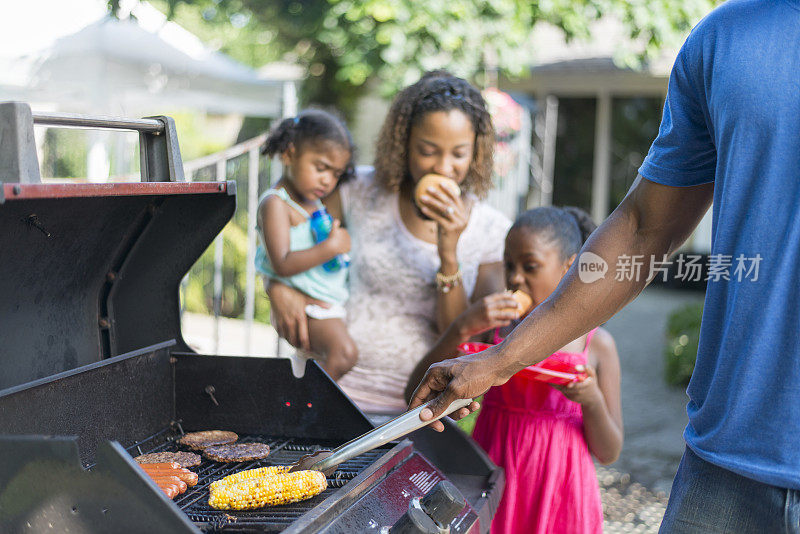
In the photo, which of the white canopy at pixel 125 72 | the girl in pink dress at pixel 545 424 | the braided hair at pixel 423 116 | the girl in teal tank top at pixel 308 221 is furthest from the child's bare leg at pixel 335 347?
the white canopy at pixel 125 72

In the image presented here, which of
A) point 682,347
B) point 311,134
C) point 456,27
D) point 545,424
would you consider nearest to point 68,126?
point 311,134

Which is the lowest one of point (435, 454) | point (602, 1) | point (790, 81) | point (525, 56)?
point (435, 454)

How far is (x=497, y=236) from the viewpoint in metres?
2.82

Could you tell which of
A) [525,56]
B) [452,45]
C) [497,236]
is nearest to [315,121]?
[497,236]

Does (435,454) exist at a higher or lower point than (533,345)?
lower

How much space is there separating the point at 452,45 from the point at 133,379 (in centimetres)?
496

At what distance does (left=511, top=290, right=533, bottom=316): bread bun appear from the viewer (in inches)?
94.0

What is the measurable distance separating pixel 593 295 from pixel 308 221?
1.60 meters

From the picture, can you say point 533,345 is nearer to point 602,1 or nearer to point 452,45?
point 452,45

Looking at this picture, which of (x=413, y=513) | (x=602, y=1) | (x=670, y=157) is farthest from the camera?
(x=602, y=1)

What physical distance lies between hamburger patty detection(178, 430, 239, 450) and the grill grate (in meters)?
0.04

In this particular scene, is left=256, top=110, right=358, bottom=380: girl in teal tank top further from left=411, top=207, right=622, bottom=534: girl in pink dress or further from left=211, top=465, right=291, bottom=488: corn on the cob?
left=211, top=465, right=291, bottom=488: corn on the cob

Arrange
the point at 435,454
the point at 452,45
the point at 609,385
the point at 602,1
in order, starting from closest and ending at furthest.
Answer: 1. the point at 435,454
2. the point at 609,385
3. the point at 452,45
4. the point at 602,1

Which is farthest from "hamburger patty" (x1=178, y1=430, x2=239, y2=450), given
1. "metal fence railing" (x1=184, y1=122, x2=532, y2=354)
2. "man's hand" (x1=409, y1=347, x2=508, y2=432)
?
"metal fence railing" (x1=184, y1=122, x2=532, y2=354)
